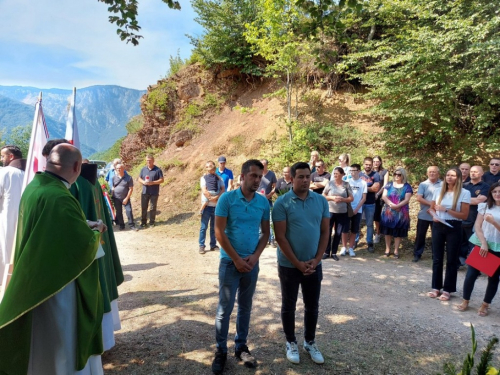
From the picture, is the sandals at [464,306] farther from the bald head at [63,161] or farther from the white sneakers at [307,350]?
the bald head at [63,161]

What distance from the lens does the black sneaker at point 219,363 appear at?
3094mm

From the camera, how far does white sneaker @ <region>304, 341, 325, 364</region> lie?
3271 mm

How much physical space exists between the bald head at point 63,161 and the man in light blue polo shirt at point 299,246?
1807 mm

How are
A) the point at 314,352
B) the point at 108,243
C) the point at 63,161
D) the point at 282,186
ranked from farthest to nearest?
the point at 282,186, the point at 108,243, the point at 314,352, the point at 63,161

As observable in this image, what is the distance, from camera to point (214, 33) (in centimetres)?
1488

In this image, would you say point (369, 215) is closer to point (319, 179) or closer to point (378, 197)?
Result: point (378, 197)

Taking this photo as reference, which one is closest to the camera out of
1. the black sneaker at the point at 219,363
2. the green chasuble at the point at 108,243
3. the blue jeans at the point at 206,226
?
the black sneaker at the point at 219,363

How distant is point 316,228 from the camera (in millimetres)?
3293

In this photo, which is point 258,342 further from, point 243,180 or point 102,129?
point 102,129

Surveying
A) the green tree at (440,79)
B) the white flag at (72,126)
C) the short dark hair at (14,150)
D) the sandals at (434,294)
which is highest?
the green tree at (440,79)

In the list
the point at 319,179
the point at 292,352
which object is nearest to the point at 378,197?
the point at 319,179

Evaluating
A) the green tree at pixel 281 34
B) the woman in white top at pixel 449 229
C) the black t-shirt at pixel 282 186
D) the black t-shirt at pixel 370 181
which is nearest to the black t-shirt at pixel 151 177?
the black t-shirt at pixel 282 186

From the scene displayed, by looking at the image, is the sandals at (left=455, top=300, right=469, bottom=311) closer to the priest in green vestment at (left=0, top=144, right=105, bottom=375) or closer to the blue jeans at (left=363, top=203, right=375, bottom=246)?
the blue jeans at (left=363, top=203, right=375, bottom=246)

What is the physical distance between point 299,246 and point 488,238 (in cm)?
296
